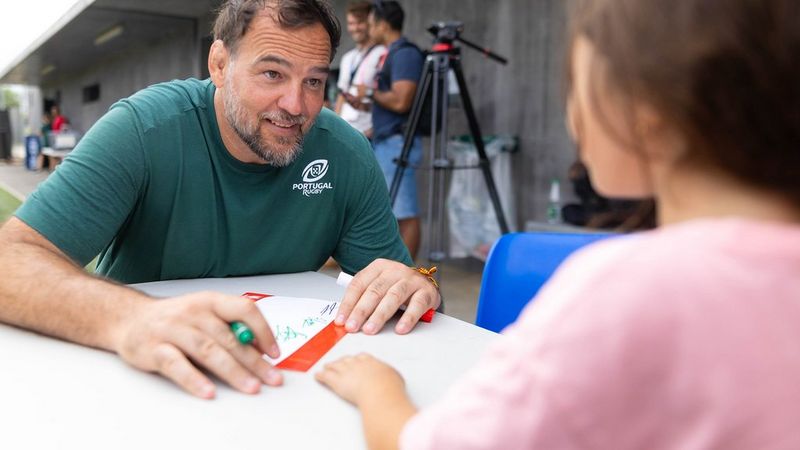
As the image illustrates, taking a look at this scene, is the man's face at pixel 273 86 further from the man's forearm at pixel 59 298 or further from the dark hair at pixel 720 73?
the dark hair at pixel 720 73

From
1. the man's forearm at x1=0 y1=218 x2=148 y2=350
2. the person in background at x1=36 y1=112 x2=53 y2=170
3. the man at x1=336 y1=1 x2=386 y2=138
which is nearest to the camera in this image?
the man's forearm at x1=0 y1=218 x2=148 y2=350

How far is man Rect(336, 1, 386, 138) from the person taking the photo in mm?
3600

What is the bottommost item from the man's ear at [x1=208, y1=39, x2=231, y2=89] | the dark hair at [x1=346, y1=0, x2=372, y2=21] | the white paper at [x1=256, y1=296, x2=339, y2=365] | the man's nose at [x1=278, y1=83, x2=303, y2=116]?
the white paper at [x1=256, y1=296, x2=339, y2=365]

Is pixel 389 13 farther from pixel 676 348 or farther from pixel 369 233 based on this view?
pixel 676 348

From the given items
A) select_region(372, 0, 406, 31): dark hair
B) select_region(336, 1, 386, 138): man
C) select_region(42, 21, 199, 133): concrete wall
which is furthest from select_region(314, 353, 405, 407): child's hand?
select_region(42, 21, 199, 133): concrete wall

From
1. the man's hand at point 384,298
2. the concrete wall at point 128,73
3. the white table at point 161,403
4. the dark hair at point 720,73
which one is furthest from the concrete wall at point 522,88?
the concrete wall at point 128,73

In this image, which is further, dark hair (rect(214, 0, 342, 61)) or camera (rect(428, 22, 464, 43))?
camera (rect(428, 22, 464, 43))

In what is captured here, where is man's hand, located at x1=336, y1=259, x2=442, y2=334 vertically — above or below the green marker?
below

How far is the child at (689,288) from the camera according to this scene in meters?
0.33

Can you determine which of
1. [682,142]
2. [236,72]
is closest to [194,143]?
[236,72]

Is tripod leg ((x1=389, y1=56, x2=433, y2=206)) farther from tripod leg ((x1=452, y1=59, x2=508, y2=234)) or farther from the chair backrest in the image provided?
the chair backrest

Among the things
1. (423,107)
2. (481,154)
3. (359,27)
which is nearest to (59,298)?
(423,107)

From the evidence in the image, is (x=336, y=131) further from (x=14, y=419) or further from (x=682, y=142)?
(x=682, y=142)

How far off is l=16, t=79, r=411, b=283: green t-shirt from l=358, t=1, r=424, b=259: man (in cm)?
184
